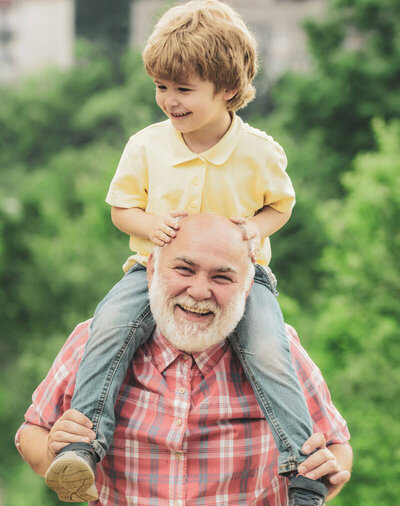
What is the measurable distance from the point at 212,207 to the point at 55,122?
45034 mm

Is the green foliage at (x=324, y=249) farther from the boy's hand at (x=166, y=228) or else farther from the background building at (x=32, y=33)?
the background building at (x=32, y=33)

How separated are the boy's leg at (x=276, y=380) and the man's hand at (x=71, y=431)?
669 mm

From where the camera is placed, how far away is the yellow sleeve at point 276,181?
10.9 ft

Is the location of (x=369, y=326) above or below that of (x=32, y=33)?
below

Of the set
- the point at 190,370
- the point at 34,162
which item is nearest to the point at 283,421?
the point at 190,370

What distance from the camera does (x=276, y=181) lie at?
3.36 metres

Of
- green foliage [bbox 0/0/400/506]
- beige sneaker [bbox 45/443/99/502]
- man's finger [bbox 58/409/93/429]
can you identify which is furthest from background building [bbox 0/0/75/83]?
beige sneaker [bbox 45/443/99/502]

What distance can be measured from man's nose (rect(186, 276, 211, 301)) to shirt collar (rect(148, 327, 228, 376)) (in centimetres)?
34

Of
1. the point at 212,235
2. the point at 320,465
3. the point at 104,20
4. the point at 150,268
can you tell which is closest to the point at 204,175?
the point at 212,235

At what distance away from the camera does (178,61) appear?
3043mm

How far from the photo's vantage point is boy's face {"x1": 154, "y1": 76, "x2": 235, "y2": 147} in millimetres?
3111

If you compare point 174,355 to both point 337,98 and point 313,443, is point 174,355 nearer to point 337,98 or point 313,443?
point 313,443

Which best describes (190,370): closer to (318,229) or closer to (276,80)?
(318,229)

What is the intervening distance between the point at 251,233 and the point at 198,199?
0.85 ft
